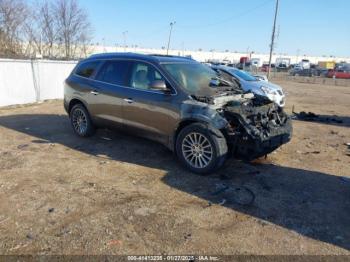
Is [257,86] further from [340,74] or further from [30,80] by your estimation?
[340,74]

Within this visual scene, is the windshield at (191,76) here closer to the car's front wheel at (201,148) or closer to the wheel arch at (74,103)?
the car's front wheel at (201,148)

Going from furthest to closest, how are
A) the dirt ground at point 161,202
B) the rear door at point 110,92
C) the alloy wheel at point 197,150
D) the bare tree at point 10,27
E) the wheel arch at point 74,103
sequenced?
the bare tree at point 10,27 < the wheel arch at point 74,103 < the rear door at point 110,92 < the alloy wheel at point 197,150 < the dirt ground at point 161,202

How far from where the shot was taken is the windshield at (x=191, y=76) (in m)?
5.82

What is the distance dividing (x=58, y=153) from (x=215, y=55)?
118 metres

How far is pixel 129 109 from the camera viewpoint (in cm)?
633

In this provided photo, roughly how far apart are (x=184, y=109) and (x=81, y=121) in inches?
122

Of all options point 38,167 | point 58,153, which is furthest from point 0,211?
point 58,153

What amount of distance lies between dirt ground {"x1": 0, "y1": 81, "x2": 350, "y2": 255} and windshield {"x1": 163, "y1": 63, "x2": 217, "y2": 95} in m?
1.37

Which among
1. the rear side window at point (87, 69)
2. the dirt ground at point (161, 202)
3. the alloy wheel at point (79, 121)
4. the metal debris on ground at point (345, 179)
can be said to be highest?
the rear side window at point (87, 69)

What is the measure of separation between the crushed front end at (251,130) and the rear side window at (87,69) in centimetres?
321

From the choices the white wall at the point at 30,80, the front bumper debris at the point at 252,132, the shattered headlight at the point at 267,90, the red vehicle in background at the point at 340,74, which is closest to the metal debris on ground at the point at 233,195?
the front bumper debris at the point at 252,132

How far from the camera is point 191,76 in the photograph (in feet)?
20.2

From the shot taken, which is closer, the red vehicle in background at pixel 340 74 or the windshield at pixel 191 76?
Answer: the windshield at pixel 191 76

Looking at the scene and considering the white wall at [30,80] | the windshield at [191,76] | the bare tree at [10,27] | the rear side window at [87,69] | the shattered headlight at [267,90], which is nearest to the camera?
the windshield at [191,76]
